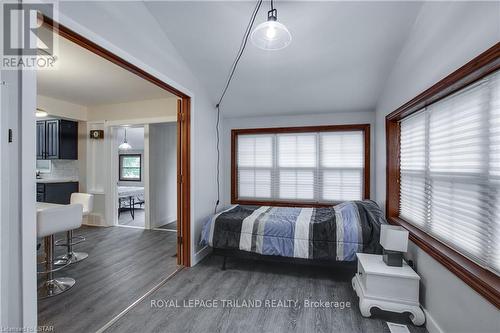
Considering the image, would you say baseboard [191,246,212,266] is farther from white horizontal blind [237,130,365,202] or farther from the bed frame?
white horizontal blind [237,130,365,202]

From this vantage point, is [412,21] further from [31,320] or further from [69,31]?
[31,320]

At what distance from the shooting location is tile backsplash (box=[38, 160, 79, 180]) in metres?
4.75

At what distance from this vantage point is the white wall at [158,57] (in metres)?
1.52

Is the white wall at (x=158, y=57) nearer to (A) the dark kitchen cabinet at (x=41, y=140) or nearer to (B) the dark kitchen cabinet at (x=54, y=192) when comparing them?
(B) the dark kitchen cabinet at (x=54, y=192)

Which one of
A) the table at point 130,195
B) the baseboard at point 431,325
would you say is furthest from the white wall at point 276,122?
the table at point 130,195

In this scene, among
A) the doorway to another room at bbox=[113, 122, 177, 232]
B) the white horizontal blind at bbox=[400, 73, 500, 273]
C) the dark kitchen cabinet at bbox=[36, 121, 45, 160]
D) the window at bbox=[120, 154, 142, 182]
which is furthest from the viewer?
the window at bbox=[120, 154, 142, 182]

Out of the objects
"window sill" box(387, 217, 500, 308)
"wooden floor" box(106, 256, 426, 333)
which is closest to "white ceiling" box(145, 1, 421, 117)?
"window sill" box(387, 217, 500, 308)

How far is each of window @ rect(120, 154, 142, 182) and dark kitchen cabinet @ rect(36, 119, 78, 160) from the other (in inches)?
106

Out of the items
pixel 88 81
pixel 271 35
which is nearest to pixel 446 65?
pixel 271 35

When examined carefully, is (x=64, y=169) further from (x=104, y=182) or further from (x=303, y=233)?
(x=303, y=233)

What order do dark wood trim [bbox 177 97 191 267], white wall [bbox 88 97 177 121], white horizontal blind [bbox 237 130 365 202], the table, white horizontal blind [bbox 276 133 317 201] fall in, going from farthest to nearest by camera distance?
the table → white wall [bbox 88 97 177 121] → white horizontal blind [bbox 276 133 317 201] → white horizontal blind [bbox 237 130 365 202] → dark wood trim [bbox 177 97 191 267]

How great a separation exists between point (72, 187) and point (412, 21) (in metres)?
6.00

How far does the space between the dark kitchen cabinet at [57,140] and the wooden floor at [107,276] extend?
1.65 metres

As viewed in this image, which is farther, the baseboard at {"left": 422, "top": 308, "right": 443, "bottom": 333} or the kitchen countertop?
the kitchen countertop
